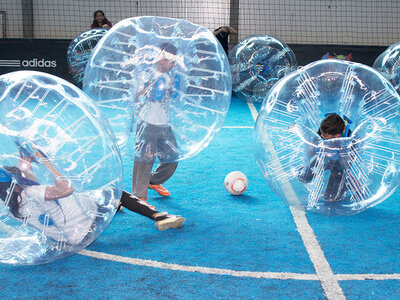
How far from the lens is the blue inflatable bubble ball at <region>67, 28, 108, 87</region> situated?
891cm

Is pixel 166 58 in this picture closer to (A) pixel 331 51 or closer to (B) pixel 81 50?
(B) pixel 81 50

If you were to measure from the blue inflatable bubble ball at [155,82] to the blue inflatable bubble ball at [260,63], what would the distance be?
177 inches

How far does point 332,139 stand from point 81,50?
20.9 ft

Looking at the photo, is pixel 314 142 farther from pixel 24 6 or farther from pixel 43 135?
pixel 24 6

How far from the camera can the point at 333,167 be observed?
365cm

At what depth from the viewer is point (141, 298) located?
2898 millimetres

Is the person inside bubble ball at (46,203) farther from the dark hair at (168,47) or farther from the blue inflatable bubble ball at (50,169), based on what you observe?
the dark hair at (168,47)

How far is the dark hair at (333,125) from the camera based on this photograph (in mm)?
3854

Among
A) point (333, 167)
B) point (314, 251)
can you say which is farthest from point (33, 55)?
point (314, 251)

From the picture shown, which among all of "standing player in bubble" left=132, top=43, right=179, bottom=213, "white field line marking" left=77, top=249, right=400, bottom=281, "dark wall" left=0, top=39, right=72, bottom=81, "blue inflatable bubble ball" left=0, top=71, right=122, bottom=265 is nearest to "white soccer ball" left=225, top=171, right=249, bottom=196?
"standing player in bubble" left=132, top=43, right=179, bottom=213

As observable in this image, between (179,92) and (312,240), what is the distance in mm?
1518

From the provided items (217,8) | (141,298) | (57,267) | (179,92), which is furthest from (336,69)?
(217,8)

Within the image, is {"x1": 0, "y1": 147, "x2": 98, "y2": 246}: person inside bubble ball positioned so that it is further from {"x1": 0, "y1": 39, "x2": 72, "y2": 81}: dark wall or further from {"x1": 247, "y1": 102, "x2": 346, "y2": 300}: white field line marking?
{"x1": 0, "y1": 39, "x2": 72, "y2": 81}: dark wall

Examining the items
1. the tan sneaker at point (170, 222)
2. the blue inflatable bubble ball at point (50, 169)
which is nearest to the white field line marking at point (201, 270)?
the blue inflatable bubble ball at point (50, 169)
